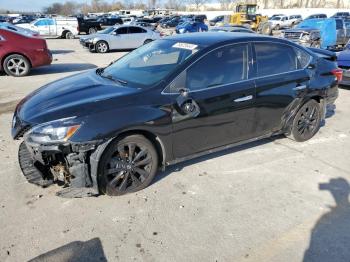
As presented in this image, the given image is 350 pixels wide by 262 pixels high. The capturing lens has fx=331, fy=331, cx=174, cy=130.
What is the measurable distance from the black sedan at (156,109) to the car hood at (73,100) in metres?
0.01

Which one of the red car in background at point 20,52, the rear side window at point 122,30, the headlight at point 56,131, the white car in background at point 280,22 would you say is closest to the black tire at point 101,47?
the rear side window at point 122,30

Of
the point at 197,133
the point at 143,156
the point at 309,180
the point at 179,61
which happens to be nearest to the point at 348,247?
the point at 309,180

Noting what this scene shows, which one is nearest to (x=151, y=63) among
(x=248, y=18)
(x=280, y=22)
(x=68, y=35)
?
(x=68, y=35)

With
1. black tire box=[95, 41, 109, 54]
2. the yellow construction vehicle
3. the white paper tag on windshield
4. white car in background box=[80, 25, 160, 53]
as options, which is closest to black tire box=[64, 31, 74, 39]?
white car in background box=[80, 25, 160, 53]

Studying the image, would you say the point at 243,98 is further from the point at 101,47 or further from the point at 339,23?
the point at 339,23

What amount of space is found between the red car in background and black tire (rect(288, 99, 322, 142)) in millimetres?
8125

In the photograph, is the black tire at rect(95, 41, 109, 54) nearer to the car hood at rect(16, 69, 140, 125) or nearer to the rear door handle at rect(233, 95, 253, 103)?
the car hood at rect(16, 69, 140, 125)

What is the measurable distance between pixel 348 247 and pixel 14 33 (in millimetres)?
10100

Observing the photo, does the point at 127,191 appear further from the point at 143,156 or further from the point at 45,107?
the point at 45,107

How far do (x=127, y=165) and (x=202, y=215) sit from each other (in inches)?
37.8

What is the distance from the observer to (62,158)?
3422mm

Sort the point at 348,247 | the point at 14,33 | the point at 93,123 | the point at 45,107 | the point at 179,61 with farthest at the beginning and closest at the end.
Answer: the point at 14,33 → the point at 179,61 → the point at 45,107 → the point at 93,123 → the point at 348,247

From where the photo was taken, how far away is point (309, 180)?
4.08m

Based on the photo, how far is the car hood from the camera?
3.32m
